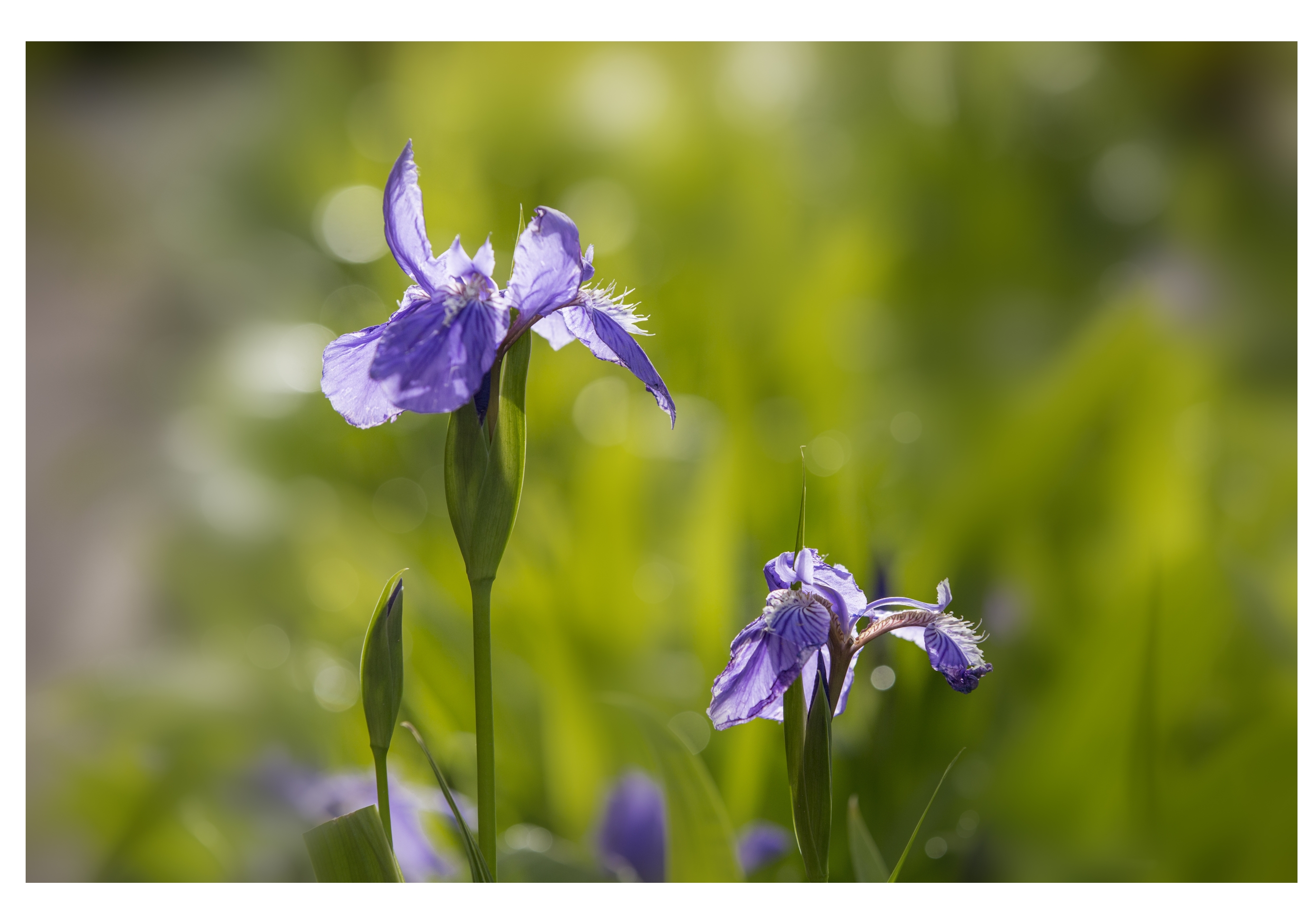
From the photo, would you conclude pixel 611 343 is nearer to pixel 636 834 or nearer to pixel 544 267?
pixel 544 267

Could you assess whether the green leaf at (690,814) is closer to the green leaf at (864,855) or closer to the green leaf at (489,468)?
the green leaf at (864,855)

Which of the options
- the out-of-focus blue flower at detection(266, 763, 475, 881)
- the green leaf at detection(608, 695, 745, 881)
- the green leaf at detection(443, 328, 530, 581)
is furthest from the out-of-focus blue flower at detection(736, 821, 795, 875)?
the green leaf at detection(443, 328, 530, 581)

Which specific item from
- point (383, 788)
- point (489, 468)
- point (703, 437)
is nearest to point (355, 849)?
point (383, 788)

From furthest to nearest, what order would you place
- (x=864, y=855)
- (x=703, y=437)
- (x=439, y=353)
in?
(x=703, y=437), (x=864, y=855), (x=439, y=353)
